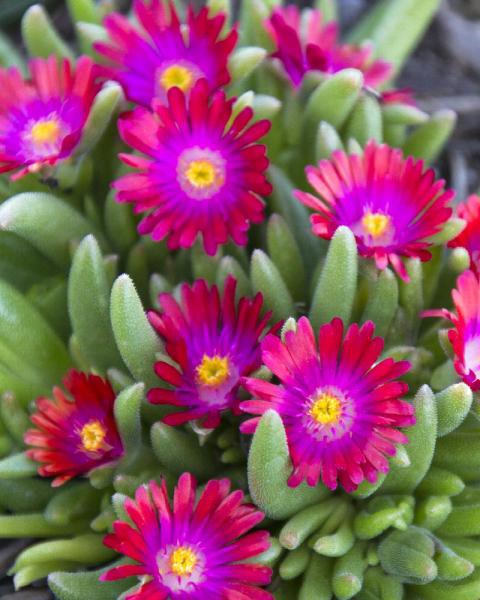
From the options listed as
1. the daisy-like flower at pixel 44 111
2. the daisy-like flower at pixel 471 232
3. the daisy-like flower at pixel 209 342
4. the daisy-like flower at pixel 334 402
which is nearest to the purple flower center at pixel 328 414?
the daisy-like flower at pixel 334 402

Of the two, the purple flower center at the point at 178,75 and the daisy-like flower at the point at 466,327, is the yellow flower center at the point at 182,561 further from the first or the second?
the purple flower center at the point at 178,75

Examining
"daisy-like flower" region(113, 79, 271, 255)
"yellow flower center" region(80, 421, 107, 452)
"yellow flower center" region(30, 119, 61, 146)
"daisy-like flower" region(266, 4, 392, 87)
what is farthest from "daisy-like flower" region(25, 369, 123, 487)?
"daisy-like flower" region(266, 4, 392, 87)

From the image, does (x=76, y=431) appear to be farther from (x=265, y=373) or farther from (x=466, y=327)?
(x=466, y=327)

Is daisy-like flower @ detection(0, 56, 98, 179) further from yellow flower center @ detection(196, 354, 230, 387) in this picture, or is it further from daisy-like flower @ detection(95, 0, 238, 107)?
yellow flower center @ detection(196, 354, 230, 387)

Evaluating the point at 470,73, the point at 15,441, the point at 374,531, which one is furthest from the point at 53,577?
the point at 470,73

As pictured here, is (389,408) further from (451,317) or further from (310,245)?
(310,245)
